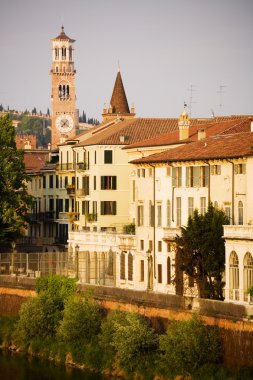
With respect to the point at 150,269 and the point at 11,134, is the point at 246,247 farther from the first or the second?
the point at 11,134

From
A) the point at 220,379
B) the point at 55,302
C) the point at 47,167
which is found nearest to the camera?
the point at 220,379

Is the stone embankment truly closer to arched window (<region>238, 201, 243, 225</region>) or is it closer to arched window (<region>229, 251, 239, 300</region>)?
arched window (<region>229, 251, 239, 300</region>)

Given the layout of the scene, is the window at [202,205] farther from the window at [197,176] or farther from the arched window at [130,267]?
the arched window at [130,267]

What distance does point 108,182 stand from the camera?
11181cm

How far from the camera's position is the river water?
7944 centimetres

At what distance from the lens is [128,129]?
113m

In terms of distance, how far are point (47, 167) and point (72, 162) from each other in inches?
511

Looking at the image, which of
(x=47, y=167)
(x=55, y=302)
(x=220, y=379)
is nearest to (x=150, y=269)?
(x=55, y=302)

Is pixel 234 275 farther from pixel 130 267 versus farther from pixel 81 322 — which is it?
pixel 130 267

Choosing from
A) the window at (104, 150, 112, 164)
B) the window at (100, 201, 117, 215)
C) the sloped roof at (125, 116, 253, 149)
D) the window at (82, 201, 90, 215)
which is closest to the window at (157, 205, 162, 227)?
the sloped roof at (125, 116, 253, 149)

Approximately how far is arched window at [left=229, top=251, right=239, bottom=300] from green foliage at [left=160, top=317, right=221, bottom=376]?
557 centimetres

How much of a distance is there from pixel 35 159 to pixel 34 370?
62678mm

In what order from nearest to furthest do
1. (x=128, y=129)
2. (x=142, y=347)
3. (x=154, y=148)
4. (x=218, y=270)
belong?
(x=142, y=347) < (x=218, y=270) < (x=154, y=148) < (x=128, y=129)

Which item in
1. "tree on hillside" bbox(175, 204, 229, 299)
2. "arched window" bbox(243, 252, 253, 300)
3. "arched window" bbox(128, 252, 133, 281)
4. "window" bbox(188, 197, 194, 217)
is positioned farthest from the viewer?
"arched window" bbox(128, 252, 133, 281)
